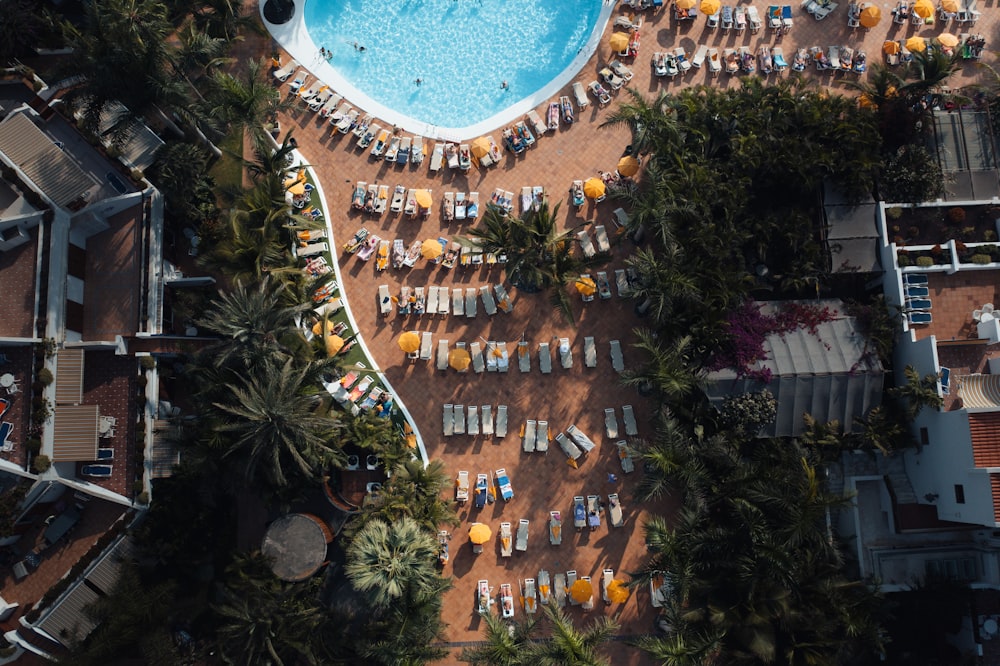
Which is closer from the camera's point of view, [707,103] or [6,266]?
[6,266]

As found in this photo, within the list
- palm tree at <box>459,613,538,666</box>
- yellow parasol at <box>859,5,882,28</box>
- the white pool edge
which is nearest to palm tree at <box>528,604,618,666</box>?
palm tree at <box>459,613,538,666</box>

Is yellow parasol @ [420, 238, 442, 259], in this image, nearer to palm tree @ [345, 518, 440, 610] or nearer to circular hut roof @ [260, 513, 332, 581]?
palm tree @ [345, 518, 440, 610]

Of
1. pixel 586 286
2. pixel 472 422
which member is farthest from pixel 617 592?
pixel 586 286

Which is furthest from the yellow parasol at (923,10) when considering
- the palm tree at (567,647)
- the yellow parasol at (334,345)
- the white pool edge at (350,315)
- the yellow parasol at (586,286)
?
the palm tree at (567,647)

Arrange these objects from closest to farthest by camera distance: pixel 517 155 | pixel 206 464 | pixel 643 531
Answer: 1. pixel 206 464
2. pixel 643 531
3. pixel 517 155

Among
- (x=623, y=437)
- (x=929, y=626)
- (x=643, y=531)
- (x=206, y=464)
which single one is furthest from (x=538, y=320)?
(x=929, y=626)

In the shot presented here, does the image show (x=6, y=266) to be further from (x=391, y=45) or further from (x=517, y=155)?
(x=517, y=155)
